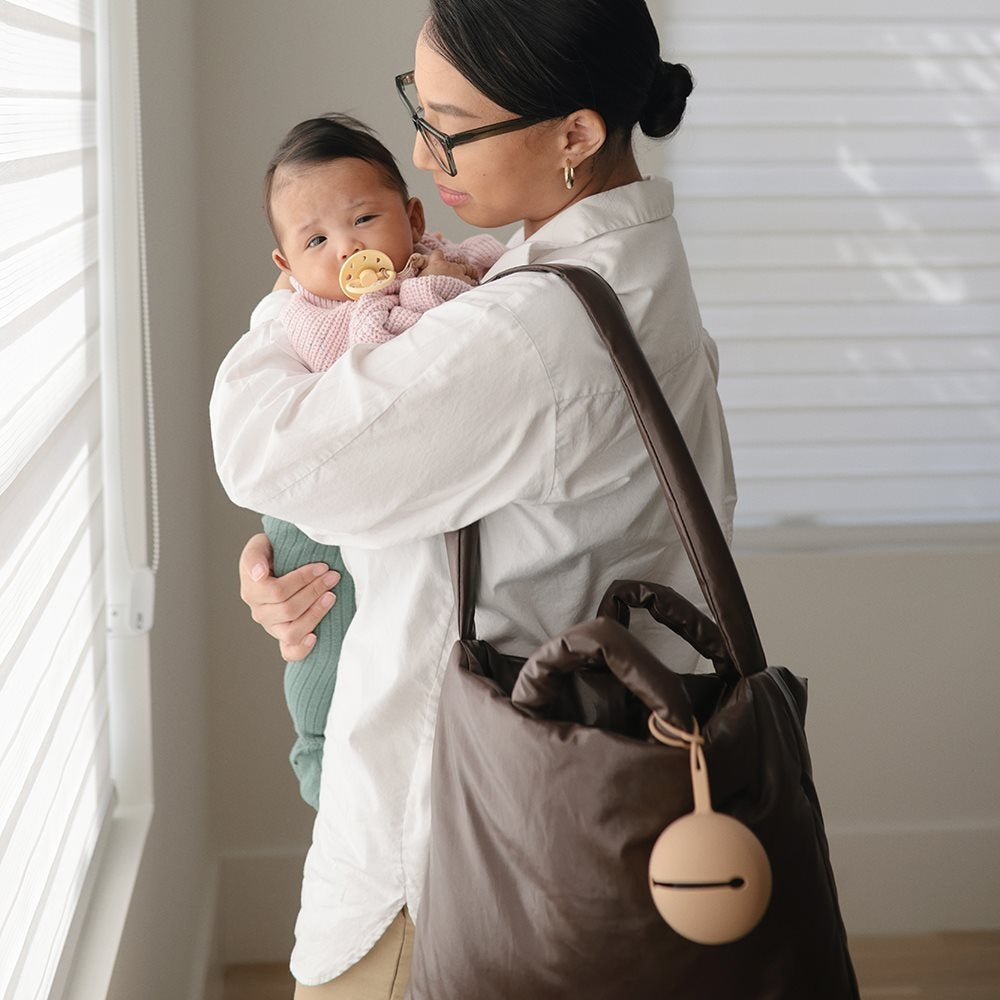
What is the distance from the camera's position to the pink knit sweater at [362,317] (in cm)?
102

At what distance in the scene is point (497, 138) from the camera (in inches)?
38.4

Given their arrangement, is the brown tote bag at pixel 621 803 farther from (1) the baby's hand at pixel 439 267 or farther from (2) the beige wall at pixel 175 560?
(2) the beige wall at pixel 175 560

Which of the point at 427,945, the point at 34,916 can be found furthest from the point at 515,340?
the point at 34,916

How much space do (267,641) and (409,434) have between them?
1447mm

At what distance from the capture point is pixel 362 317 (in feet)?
3.35

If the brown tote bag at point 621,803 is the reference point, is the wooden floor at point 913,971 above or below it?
below

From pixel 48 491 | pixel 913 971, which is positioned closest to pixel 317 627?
pixel 48 491

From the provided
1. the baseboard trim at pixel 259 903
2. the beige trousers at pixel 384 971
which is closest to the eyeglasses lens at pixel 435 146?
the beige trousers at pixel 384 971

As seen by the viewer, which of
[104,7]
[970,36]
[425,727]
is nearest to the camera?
[425,727]

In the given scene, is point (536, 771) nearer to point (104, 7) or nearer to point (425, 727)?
point (425, 727)

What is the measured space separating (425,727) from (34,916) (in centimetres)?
39

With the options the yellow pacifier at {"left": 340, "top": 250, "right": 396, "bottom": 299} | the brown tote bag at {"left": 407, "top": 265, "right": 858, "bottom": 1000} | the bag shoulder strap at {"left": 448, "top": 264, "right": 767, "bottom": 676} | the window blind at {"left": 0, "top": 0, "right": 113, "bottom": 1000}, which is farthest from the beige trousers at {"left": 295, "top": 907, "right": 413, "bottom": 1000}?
the yellow pacifier at {"left": 340, "top": 250, "right": 396, "bottom": 299}

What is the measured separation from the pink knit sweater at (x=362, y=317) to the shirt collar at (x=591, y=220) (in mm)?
98

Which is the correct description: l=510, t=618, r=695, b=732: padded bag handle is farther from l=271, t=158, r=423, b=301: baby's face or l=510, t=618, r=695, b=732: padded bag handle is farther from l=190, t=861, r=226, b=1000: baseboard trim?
l=190, t=861, r=226, b=1000: baseboard trim
